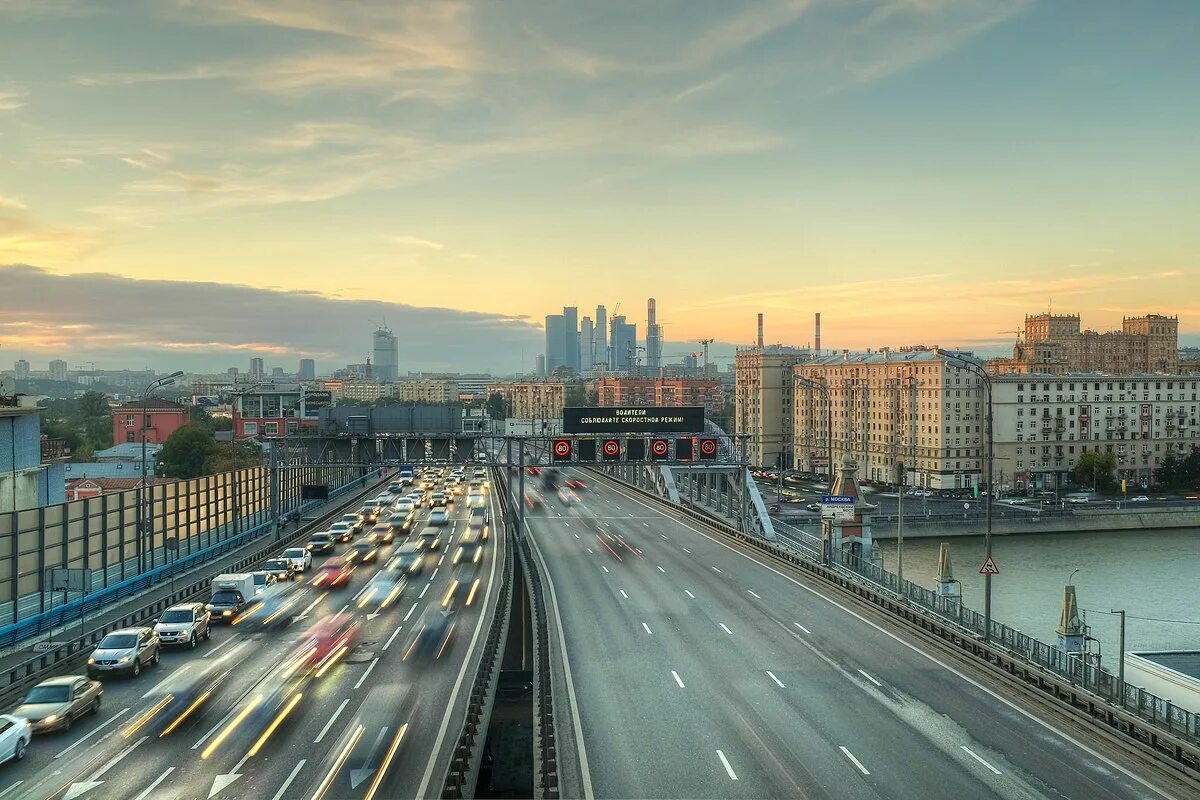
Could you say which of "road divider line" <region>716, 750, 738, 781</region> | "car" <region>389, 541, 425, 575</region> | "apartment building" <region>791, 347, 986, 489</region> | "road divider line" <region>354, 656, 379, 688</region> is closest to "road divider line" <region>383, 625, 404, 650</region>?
"road divider line" <region>354, 656, 379, 688</region>

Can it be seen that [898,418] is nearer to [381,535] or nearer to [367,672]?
[381,535]

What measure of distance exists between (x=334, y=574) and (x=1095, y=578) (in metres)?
57.1

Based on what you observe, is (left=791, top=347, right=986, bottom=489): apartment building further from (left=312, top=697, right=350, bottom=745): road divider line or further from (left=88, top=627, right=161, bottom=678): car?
(left=312, top=697, right=350, bottom=745): road divider line

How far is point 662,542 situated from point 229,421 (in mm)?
147957

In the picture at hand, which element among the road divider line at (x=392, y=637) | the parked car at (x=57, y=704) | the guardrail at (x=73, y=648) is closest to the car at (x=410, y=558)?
the guardrail at (x=73, y=648)

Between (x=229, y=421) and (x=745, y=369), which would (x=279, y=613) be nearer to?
(x=745, y=369)

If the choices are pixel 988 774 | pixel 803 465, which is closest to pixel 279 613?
pixel 988 774

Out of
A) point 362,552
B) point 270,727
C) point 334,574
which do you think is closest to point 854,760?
point 270,727

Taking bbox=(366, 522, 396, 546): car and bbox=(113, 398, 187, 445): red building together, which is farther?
bbox=(113, 398, 187, 445): red building

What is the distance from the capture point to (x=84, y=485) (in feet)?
268

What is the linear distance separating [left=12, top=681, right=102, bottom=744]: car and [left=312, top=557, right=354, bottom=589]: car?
811 inches

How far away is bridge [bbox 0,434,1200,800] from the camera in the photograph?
19.4m

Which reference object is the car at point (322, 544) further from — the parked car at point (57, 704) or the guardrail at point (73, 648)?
the parked car at point (57, 704)

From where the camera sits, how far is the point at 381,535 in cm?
6450
